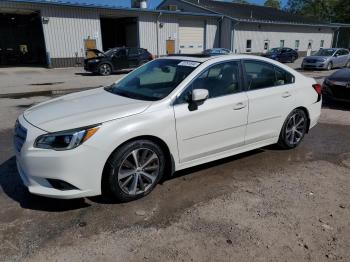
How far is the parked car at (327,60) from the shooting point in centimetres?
2106

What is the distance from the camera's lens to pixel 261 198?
376cm

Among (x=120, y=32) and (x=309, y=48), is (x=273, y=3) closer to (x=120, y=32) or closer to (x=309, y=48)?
(x=309, y=48)

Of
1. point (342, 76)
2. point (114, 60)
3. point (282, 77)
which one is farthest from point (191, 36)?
point (282, 77)

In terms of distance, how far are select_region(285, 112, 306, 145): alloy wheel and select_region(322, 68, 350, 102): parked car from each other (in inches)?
155

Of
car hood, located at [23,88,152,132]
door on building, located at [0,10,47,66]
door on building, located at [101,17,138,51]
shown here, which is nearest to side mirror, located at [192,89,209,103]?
car hood, located at [23,88,152,132]

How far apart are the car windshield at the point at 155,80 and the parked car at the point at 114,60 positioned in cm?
1497

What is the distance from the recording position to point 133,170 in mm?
3596

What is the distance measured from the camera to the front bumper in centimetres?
314

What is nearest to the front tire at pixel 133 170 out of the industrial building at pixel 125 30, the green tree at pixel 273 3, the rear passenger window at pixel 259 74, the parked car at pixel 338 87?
the rear passenger window at pixel 259 74

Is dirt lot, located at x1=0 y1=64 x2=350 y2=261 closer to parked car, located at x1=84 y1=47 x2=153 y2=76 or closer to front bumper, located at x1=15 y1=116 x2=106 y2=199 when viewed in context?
front bumper, located at x1=15 y1=116 x2=106 y2=199

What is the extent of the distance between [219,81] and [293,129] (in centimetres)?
174

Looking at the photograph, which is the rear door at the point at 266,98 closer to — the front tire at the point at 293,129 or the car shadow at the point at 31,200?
the front tire at the point at 293,129

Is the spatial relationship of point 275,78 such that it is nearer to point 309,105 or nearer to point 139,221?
point 309,105

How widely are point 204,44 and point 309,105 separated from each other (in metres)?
29.3
